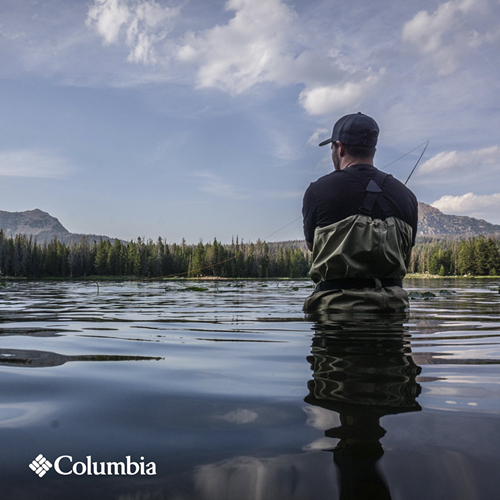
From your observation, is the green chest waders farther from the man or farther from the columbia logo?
the columbia logo

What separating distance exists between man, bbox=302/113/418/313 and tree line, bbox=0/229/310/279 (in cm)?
9925

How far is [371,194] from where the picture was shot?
421cm

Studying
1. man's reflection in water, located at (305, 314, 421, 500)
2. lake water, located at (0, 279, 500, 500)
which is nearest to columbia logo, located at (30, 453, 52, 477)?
lake water, located at (0, 279, 500, 500)

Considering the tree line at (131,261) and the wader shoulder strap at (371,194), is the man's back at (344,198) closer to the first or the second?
the wader shoulder strap at (371,194)

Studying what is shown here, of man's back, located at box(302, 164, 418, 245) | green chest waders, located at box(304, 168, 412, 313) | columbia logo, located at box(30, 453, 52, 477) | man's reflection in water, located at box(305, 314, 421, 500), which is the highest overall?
man's back, located at box(302, 164, 418, 245)

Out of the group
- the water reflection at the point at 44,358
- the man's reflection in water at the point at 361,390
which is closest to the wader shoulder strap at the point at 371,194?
the man's reflection in water at the point at 361,390

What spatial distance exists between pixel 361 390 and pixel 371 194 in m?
2.80

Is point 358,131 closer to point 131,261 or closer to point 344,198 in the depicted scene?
point 344,198

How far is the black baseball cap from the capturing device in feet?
14.9

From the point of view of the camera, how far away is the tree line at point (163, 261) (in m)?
100

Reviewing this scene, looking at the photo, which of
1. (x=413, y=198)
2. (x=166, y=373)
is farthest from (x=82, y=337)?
(x=413, y=198)

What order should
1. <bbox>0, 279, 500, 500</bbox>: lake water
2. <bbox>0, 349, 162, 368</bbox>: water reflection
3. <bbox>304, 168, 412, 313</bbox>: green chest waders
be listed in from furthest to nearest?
1. <bbox>304, 168, 412, 313</bbox>: green chest waders
2. <bbox>0, 349, 162, 368</bbox>: water reflection
3. <bbox>0, 279, 500, 500</bbox>: lake water

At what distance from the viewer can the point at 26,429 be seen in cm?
149

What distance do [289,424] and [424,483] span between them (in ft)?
1.74
